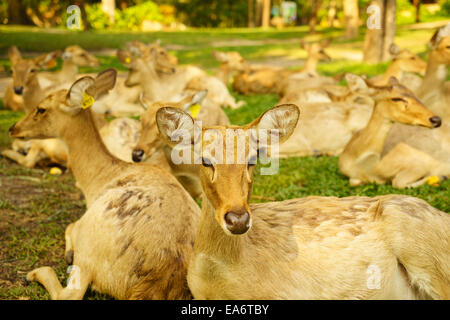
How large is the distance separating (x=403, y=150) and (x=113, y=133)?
4087mm

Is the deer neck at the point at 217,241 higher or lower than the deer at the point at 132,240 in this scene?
higher

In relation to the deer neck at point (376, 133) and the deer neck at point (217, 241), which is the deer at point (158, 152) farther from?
the deer neck at point (217, 241)

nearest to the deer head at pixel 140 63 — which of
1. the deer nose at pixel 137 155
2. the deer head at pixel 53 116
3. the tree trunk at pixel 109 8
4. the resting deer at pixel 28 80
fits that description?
the resting deer at pixel 28 80

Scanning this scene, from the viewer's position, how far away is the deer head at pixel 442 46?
8.40 m

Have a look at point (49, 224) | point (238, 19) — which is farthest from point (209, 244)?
point (238, 19)

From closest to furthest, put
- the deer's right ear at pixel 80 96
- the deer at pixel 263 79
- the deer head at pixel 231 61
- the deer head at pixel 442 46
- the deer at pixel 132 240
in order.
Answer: the deer at pixel 132 240 < the deer's right ear at pixel 80 96 < the deer head at pixel 442 46 < the deer at pixel 263 79 < the deer head at pixel 231 61

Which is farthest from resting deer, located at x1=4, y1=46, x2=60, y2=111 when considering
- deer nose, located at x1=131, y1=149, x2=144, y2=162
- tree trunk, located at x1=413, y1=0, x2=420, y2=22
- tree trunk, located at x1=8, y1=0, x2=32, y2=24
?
tree trunk, located at x1=413, y1=0, x2=420, y2=22

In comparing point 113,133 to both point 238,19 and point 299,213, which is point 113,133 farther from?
point 238,19

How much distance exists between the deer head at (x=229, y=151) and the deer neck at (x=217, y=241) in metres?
0.08

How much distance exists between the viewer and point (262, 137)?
331cm

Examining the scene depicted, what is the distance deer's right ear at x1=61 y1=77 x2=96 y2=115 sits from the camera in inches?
209

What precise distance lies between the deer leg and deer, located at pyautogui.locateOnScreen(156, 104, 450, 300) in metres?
1.10

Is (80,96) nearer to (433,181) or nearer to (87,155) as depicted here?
(87,155)

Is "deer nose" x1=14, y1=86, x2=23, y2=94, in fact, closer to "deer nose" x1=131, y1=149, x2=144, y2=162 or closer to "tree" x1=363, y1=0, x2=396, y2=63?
"deer nose" x1=131, y1=149, x2=144, y2=162
